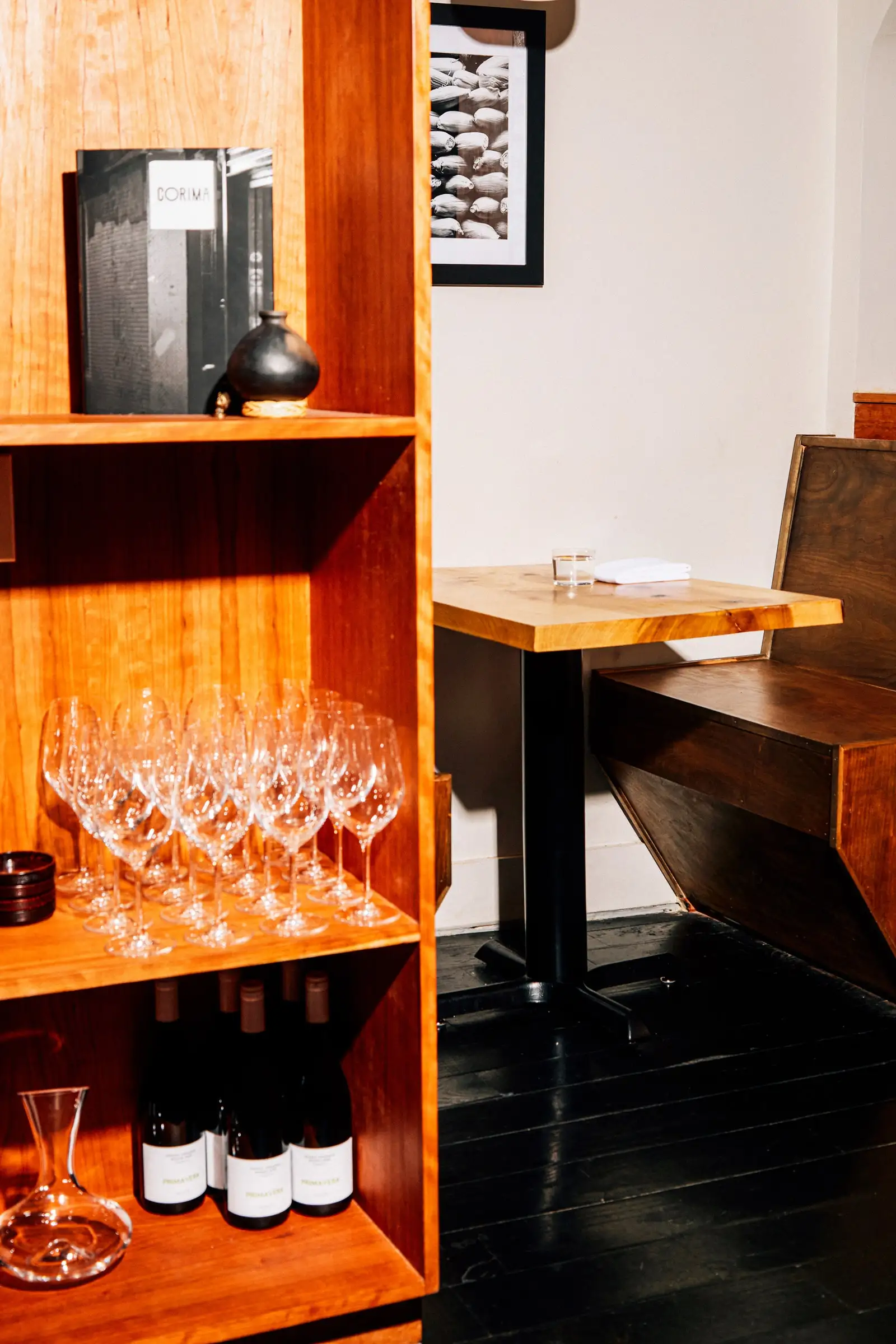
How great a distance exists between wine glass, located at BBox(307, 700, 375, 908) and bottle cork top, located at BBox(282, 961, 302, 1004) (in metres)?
0.22

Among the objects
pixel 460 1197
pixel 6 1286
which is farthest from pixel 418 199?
pixel 460 1197

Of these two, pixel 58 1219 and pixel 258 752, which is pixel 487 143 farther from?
pixel 58 1219

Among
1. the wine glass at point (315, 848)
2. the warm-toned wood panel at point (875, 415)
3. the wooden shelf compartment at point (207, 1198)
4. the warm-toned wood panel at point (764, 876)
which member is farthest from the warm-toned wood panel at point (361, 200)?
the warm-toned wood panel at point (875, 415)

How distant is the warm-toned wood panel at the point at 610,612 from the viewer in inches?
105

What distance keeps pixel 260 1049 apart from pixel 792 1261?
3.15 ft

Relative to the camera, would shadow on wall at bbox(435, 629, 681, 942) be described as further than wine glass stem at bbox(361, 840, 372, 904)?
Yes

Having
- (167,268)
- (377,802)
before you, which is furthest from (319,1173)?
(167,268)

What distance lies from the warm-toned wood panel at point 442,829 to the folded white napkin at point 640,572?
2.05 ft

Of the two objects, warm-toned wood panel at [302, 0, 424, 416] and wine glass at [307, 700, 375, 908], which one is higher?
warm-toned wood panel at [302, 0, 424, 416]

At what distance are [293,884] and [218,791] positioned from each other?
0.49ft

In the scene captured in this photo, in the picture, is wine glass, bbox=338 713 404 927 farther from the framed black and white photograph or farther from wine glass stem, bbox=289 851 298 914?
the framed black and white photograph

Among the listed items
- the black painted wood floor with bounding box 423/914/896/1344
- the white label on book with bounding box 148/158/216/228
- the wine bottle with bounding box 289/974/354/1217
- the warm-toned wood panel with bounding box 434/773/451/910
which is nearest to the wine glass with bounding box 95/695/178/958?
the wine bottle with bounding box 289/974/354/1217

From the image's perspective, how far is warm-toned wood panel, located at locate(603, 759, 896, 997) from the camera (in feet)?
10.3

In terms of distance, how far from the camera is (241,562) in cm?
186
